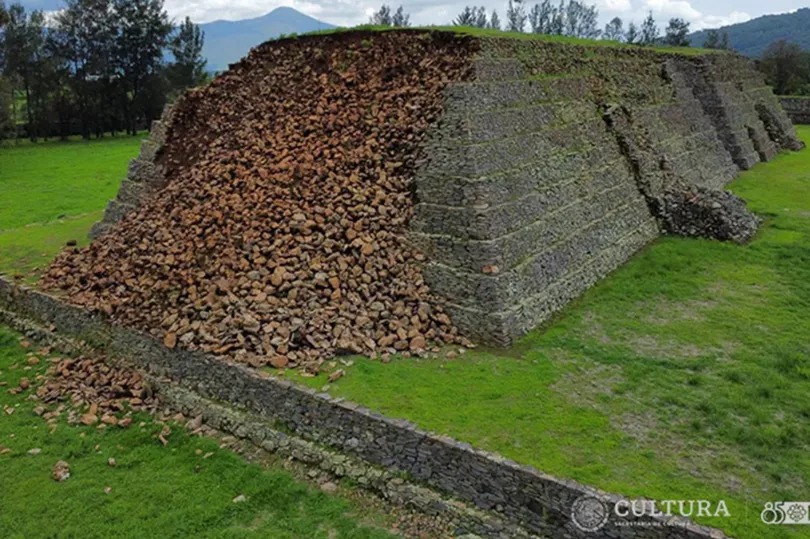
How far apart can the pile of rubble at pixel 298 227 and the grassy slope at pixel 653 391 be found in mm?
1408

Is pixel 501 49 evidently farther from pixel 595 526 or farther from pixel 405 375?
pixel 595 526

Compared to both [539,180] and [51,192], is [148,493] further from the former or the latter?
[51,192]

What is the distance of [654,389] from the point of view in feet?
34.8

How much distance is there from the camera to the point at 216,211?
549 inches

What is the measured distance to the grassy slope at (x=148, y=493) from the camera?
8922 mm

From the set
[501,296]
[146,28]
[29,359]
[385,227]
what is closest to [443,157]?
[385,227]

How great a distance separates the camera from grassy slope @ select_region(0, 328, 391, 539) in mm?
8922

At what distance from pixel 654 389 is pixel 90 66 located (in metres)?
54.8

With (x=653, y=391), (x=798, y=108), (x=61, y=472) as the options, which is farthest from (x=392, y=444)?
(x=798, y=108)

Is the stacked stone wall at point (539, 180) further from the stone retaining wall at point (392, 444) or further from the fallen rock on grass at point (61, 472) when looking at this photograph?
the fallen rock on grass at point (61, 472)

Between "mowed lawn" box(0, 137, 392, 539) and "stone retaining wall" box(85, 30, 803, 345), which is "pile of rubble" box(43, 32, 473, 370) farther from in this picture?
"mowed lawn" box(0, 137, 392, 539)

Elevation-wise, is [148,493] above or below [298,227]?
below

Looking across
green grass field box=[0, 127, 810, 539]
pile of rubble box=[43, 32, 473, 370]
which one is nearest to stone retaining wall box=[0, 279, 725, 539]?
green grass field box=[0, 127, 810, 539]

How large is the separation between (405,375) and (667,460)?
4154mm
